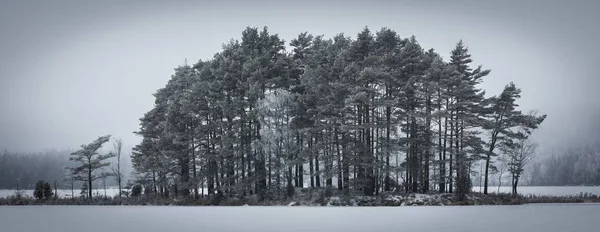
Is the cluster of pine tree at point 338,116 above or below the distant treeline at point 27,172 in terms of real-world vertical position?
above

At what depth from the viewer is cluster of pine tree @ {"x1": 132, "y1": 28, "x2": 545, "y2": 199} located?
3909 cm

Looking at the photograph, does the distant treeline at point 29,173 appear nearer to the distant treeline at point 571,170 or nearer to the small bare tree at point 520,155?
the small bare tree at point 520,155

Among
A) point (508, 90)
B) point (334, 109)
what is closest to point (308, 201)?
point (334, 109)

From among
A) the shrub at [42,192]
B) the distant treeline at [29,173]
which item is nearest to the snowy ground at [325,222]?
the shrub at [42,192]

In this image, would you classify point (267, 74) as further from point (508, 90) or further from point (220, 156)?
point (508, 90)

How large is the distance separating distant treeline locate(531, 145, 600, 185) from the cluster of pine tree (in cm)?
13286

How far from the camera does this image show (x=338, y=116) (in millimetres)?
40344

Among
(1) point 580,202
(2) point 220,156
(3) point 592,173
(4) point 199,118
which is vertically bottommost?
(3) point 592,173

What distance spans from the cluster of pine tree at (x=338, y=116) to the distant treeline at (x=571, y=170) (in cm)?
13286

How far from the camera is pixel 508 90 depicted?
1698 inches

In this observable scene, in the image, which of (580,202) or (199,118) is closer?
(580,202)

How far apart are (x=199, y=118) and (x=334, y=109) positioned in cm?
1545

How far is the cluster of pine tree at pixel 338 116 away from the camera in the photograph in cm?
3909

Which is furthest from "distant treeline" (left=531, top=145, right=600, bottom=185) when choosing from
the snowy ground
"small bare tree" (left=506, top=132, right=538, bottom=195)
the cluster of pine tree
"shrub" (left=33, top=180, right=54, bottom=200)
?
"shrub" (left=33, top=180, right=54, bottom=200)
